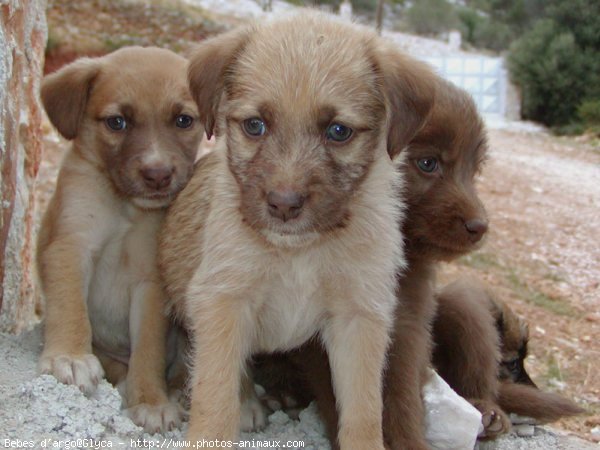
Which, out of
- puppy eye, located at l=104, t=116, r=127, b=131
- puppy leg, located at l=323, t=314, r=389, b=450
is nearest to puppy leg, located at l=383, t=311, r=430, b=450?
puppy leg, located at l=323, t=314, r=389, b=450

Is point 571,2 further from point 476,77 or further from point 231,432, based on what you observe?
point 231,432

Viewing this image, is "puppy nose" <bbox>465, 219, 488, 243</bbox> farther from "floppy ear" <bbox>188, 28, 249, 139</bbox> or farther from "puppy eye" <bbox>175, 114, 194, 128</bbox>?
"puppy eye" <bbox>175, 114, 194, 128</bbox>

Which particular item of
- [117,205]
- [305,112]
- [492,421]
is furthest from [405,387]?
[117,205]

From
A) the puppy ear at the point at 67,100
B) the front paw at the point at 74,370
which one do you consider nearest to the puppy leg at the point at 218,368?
the front paw at the point at 74,370

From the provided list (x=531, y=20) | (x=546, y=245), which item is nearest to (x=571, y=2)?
(x=531, y=20)

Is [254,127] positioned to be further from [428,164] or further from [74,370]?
[74,370]

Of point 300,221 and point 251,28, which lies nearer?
point 300,221
